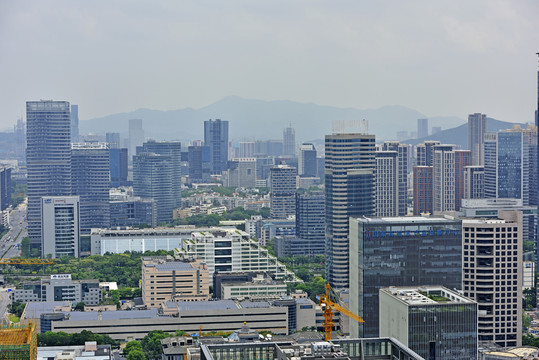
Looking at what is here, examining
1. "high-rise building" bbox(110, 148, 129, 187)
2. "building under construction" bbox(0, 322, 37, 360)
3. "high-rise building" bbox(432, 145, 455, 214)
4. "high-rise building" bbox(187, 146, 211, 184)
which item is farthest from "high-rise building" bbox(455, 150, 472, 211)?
"building under construction" bbox(0, 322, 37, 360)

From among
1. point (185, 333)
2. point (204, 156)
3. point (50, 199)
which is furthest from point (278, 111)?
point (185, 333)

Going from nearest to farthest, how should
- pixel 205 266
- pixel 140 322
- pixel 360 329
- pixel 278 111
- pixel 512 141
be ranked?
pixel 360 329, pixel 140 322, pixel 205 266, pixel 512 141, pixel 278 111

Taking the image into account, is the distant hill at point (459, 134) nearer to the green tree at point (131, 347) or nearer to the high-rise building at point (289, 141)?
the high-rise building at point (289, 141)

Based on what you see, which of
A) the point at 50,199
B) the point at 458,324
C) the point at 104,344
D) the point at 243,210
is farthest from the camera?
the point at 243,210

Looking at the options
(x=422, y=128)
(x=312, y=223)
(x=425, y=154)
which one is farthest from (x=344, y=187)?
(x=422, y=128)

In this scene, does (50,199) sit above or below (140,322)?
above

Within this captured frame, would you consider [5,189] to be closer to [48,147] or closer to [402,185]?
[48,147]

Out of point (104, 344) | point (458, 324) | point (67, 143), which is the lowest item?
point (104, 344)

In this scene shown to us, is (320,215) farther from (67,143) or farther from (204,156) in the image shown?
(204,156)
